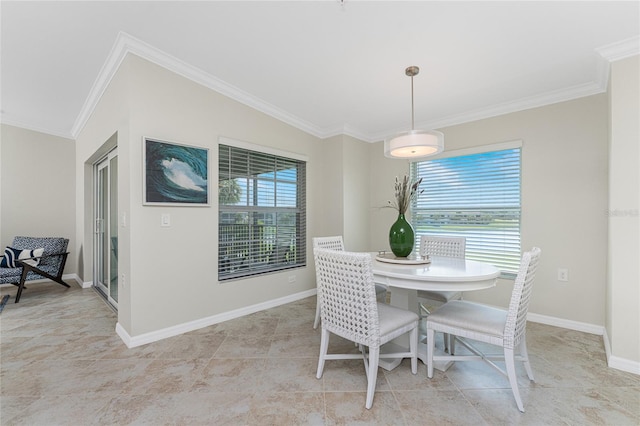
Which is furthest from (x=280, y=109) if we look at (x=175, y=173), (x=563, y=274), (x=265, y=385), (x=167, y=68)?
(x=563, y=274)

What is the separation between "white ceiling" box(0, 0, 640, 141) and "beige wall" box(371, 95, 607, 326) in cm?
22

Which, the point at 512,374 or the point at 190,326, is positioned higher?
the point at 512,374

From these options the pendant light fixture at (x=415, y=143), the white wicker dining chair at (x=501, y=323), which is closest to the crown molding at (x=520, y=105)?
the pendant light fixture at (x=415, y=143)

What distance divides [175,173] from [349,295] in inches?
80.5

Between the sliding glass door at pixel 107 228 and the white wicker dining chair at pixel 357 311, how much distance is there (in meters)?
2.74

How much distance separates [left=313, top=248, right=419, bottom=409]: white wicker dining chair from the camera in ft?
5.49

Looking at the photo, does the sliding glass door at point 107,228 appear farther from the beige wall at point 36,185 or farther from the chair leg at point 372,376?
the chair leg at point 372,376

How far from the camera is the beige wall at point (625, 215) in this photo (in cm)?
205

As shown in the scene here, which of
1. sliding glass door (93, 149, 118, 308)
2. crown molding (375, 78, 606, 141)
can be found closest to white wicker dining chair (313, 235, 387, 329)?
crown molding (375, 78, 606, 141)

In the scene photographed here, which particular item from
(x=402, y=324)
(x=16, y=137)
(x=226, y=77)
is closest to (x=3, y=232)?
(x=16, y=137)

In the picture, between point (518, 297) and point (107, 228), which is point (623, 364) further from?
point (107, 228)

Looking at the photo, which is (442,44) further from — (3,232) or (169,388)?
(3,232)

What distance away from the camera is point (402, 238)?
2.36 meters

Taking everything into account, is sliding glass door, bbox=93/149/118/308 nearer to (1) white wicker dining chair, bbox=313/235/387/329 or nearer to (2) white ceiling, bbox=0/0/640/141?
(2) white ceiling, bbox=0/0/640/141
